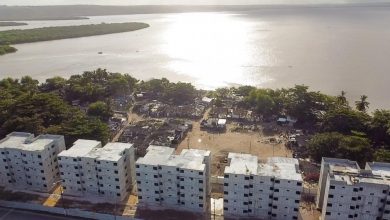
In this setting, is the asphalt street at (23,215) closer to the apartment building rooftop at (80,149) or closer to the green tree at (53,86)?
the apartment building rooftop at (80,149)

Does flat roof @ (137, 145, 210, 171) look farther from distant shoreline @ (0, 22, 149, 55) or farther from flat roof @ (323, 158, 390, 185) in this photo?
distant shoreline @ (0, 22, 149, 55)

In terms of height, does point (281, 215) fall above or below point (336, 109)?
below

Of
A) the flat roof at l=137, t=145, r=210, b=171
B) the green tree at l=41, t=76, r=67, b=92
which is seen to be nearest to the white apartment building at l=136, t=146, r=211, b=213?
the flat roof at l=137, t=145, r=210, b=171

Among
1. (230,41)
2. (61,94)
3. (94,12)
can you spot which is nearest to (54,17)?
(94,12)

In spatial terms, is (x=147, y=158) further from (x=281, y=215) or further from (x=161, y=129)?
(x=161, y=129)

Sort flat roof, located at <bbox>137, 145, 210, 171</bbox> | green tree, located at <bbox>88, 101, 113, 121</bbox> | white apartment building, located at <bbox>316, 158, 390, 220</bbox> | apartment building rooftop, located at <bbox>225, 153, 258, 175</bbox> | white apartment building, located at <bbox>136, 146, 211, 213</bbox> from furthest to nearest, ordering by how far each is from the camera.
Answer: green tree, located at <bbox>88, 101, 113, 121</bbox>, flat roof, located at <bbox>137, 145, 210, 171</bbox>, white apartment building, located at <bbox>136, 146, 211, 213</bbox>, apartment building rooftop, located at <bbox>225, 153, 258, 175</bbox>, white apartment building, located at <bbox>316, 158, 390, 220</bbox>

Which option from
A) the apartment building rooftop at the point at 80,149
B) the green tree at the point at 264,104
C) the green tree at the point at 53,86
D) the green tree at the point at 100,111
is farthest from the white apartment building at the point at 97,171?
the green tree at the point at 53,86

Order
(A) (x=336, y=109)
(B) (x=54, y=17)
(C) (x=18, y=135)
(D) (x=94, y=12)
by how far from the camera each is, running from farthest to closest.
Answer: (D) (x=94, y=12), (B) (x=54, y=17), (A) (x=336, y=109), (C) (x=18, y=135)
